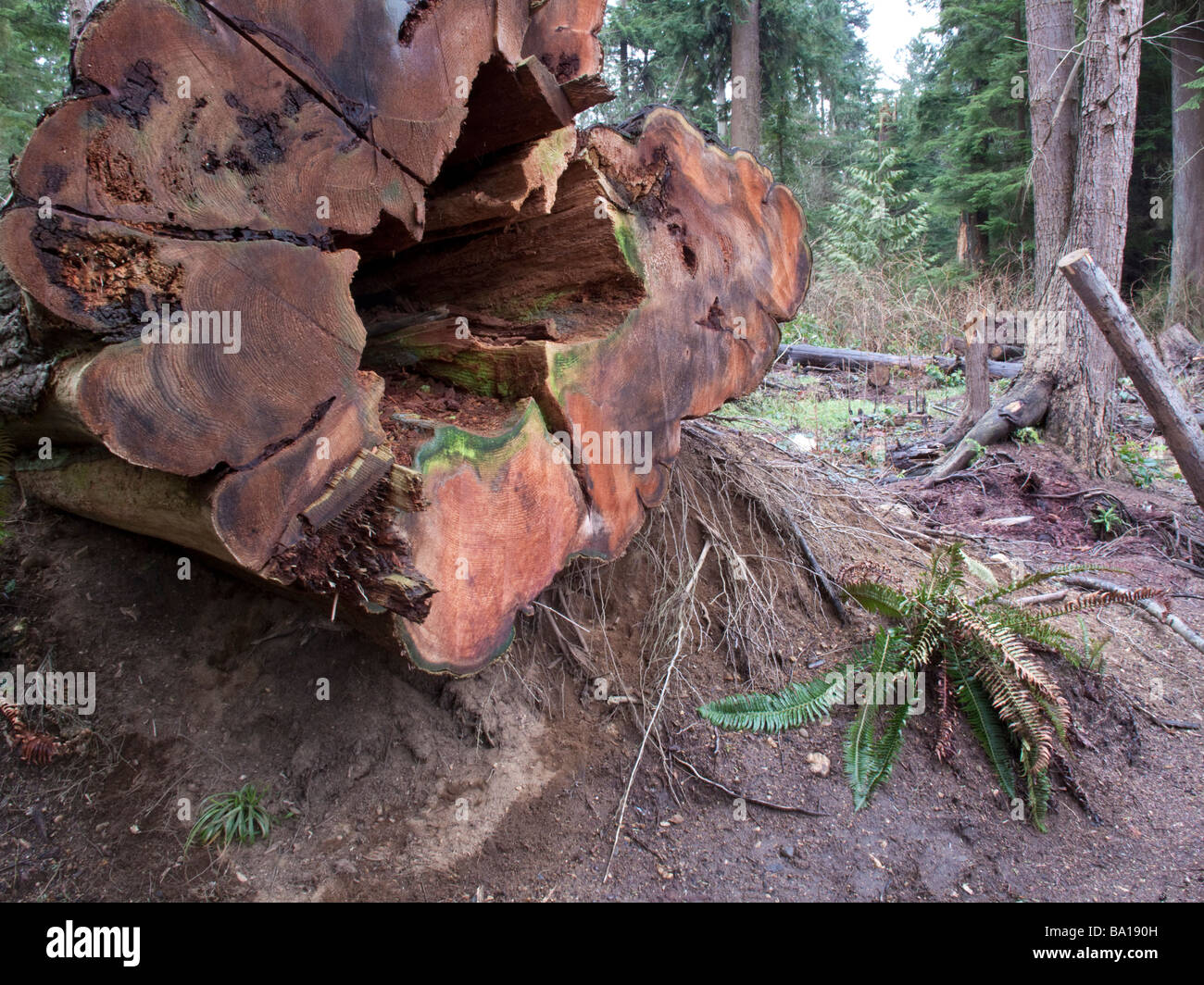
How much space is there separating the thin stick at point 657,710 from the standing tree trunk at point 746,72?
1110 cm

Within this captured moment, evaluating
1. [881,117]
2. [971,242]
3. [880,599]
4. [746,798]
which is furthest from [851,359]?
[881,117]

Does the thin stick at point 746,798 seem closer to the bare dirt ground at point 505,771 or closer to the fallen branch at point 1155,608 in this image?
the bare dirt ground at point 505,771

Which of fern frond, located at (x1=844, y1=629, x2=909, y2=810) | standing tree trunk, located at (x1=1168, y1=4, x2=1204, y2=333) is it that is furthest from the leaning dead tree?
standing tree trunk, located at (x1=1168, y1=4, x2=1204, y2=333)

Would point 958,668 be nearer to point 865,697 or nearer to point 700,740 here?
point 865,697

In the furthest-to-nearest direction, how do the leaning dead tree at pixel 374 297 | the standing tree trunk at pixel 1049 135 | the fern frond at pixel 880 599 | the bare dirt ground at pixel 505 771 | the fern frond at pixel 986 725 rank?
the standing tree trunk at pixel 1049 135 → the fern frond at pixel 880 599 → the fern frond at pixel 986 725 → the bare dirt ground at pixel 505 771 → the leaning dead tree at pixel 374 297

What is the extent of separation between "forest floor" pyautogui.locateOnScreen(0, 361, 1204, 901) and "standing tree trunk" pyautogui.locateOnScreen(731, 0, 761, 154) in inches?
449

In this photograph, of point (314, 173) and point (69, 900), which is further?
point (69, 900)

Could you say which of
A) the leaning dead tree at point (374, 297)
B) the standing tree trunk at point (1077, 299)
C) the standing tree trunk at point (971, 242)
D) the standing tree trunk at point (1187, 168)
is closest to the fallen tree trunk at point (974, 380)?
the standing tree trunk at point (1077, 299)

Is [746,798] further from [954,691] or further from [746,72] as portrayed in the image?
[746,72]

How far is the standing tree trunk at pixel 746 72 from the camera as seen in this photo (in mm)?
12469

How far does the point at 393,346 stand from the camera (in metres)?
2.46

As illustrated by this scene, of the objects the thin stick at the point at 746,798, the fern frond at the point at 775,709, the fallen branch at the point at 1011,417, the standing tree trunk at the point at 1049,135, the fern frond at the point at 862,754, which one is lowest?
the thin stick at the point at 746,798

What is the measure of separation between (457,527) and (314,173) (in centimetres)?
86
